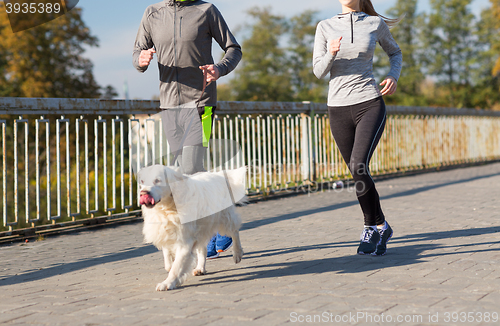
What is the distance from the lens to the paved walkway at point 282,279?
2.85m

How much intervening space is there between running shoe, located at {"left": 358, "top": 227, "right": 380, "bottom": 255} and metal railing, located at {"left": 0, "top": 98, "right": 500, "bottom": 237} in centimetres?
133

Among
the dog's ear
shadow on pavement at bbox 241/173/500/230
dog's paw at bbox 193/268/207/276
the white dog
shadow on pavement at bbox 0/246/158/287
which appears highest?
the dog's ear

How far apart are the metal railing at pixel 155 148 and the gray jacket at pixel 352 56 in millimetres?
1156

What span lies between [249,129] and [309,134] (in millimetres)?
1661

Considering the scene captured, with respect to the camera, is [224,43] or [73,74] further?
[73,74]

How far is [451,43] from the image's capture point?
60.1 metres

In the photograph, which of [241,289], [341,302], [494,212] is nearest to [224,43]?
[241,289]

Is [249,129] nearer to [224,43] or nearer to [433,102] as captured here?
[224,43]

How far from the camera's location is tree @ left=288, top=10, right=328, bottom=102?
62.5 meters

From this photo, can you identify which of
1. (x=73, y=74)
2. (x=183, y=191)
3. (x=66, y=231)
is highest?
(x=73, y=74)

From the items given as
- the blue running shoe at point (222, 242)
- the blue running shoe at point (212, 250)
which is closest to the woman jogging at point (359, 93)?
the blue running shoe at point (222, 242)

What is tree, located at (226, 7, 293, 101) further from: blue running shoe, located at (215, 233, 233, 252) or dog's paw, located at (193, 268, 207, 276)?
dog's paw, located at (193, 268, 207, 276)

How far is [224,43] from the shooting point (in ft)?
14.0

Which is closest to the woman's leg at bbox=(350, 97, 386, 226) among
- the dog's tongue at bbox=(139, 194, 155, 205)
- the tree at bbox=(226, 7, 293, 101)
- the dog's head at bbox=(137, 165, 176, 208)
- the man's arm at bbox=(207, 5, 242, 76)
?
the man's arm at bbox=(207, 5, 242, 76)
